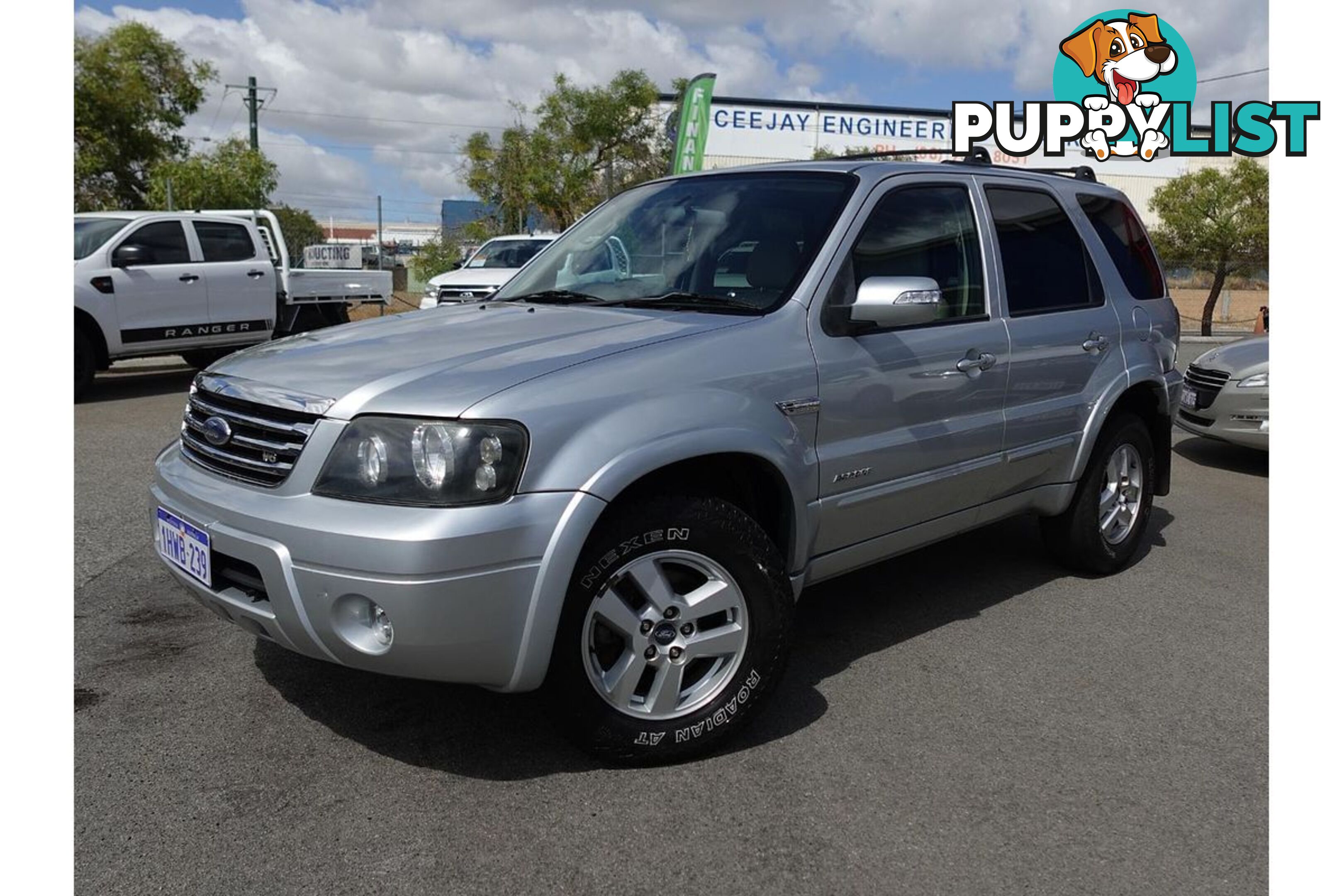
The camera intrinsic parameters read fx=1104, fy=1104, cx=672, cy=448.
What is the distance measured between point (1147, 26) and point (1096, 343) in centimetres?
2946

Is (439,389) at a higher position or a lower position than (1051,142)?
lower

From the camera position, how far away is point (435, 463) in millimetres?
2867

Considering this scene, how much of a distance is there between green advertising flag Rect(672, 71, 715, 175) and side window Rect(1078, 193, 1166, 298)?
603 inches

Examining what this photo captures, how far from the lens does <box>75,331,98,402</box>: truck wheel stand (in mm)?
10938

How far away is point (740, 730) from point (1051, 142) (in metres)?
41.6

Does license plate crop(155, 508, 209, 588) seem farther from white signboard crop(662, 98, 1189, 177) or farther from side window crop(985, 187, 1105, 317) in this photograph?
white signboard crop(662, 98, 1189, 177)

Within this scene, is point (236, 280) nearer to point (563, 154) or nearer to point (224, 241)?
point (224, 241)

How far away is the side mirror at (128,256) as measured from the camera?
36.4 ft

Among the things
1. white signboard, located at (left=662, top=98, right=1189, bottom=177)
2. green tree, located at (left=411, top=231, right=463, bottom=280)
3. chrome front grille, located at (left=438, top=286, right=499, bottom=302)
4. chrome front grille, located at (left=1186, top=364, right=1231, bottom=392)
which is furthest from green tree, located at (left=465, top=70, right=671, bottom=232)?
chrome front grille, located at (left=1186, top=364, right=1231, bottom=392)

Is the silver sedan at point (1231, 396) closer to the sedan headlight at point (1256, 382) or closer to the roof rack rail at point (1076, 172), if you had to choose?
the sedan headlight at point (1256, 382)

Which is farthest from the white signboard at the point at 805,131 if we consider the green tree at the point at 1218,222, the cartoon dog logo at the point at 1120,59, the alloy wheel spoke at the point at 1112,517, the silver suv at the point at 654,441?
the silver suv at the point at 654,441

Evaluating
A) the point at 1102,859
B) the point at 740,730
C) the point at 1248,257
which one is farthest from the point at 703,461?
the point at 1248,257

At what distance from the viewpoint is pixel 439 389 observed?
2.96 meters

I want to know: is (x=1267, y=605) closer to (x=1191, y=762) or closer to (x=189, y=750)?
(x=1191, y=762)
